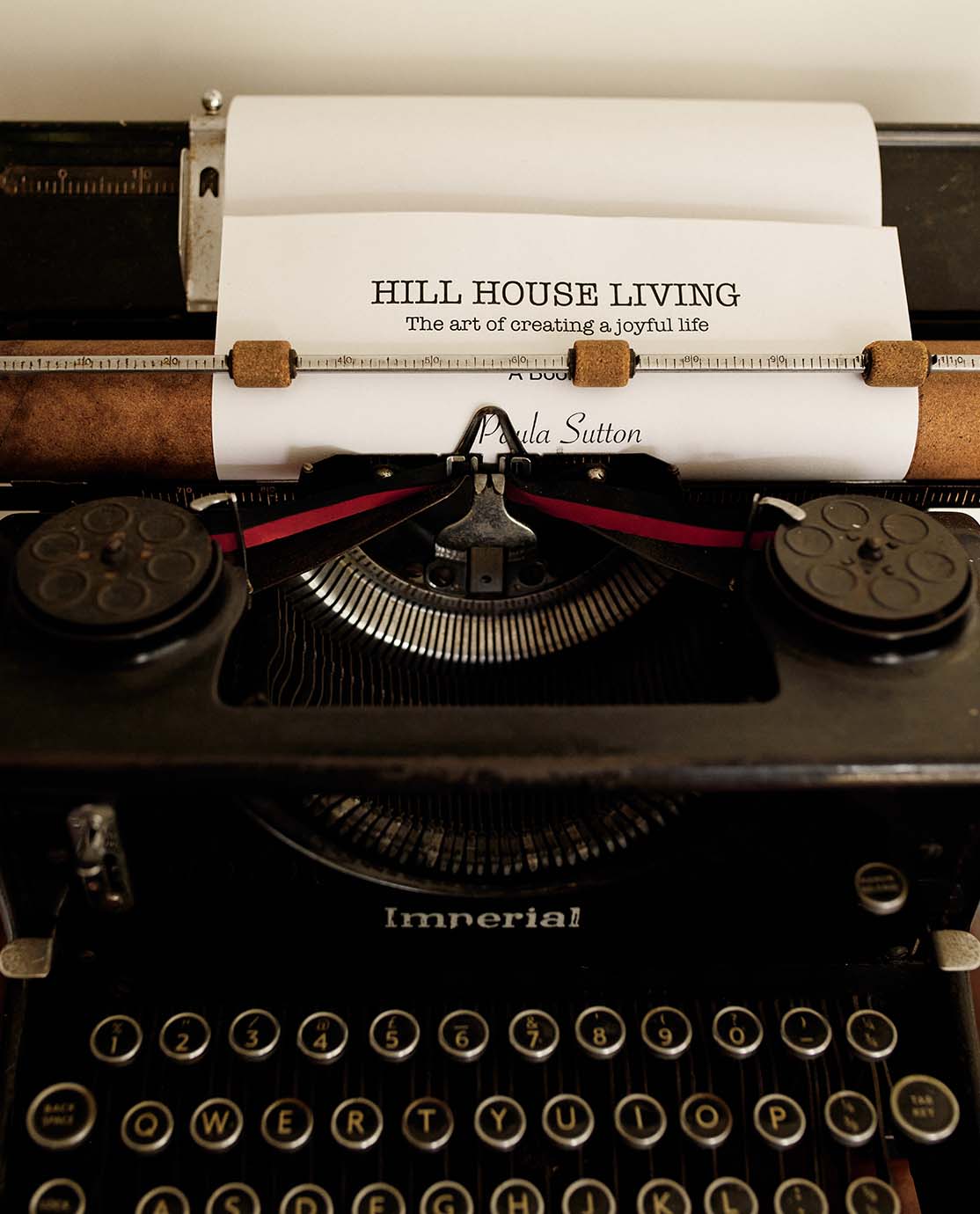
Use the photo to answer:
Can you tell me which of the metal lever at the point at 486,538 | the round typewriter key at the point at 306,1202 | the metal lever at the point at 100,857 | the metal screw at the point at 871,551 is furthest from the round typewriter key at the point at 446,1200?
the metal screw at the point at 871,551

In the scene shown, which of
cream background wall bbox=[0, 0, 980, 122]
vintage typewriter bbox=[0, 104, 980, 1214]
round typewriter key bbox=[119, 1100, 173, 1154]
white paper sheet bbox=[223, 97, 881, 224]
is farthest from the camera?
cream background wall bbox=[0, 0, 980, 122]

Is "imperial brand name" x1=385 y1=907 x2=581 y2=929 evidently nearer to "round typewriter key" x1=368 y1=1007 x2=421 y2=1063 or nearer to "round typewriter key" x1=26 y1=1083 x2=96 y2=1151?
"round typewriter key" x1=368 y1=1007 x2=421 y2=1063

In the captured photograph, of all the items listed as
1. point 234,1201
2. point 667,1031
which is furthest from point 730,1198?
point 234,1201

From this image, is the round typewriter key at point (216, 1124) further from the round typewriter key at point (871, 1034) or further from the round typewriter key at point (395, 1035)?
the round typewriter key at point (871, 1034)

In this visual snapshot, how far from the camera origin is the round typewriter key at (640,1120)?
1255 millimetres

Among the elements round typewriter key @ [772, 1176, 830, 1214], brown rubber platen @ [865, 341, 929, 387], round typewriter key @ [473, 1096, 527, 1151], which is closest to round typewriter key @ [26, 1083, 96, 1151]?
round typewriter key @ [473, 1096, 527, 1151]

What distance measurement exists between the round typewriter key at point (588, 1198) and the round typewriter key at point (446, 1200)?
0.35 ft

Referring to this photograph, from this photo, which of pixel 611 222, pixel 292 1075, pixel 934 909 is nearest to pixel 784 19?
pixel 611 222

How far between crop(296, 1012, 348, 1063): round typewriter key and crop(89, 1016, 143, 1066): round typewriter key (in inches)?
7.2

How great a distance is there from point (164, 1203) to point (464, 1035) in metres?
0.37

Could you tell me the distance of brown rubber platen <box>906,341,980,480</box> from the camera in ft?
4.58

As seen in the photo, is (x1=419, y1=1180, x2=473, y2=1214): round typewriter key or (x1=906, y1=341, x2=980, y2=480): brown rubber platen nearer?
(x1=419, y1=1180, x2=473, y2=1214): round typewriter key

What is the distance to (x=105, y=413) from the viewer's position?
1.37 metres

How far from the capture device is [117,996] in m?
1.33
